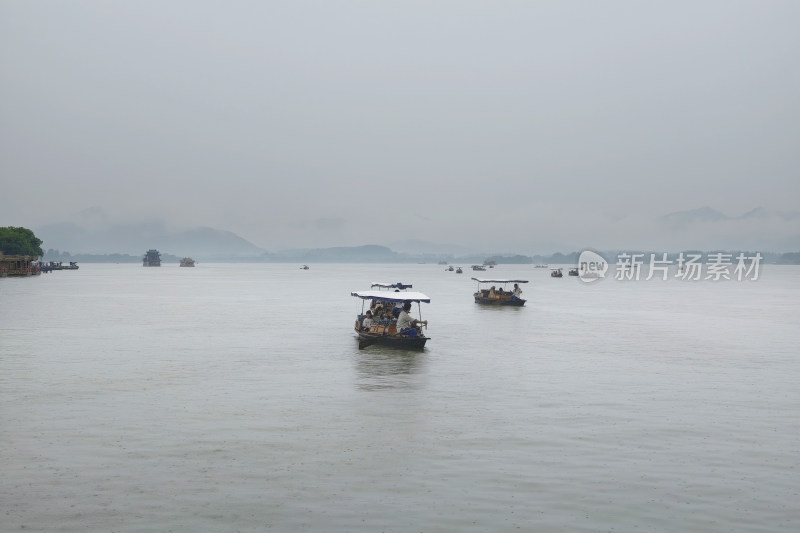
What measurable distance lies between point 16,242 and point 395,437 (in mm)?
186201

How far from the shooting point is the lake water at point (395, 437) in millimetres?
15297

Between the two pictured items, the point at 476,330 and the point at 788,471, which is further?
the point at 476,330

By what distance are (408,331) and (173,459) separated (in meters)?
23.7

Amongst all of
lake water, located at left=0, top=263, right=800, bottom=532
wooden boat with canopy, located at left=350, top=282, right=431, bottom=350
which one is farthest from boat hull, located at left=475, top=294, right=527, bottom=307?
wooden boat with canopy, located at left=350, top=282, right=431, bottom=350

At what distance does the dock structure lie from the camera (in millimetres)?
165250

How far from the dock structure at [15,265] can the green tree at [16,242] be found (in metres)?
4.85

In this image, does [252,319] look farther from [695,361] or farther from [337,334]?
[695,361]

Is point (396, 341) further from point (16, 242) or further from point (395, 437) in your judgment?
point (16, 242)

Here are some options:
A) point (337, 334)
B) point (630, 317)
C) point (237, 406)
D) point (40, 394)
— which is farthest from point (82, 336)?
point (630, 317)

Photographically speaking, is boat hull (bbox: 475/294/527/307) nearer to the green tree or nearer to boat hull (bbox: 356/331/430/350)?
boat hull (bbox: 356/331/430/350)

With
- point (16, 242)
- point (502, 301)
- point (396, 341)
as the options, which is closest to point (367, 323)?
point (396, 341)

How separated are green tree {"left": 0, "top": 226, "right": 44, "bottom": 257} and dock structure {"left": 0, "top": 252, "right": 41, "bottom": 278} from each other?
4846mm

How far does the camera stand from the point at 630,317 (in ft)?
247

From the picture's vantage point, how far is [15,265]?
566 feet
